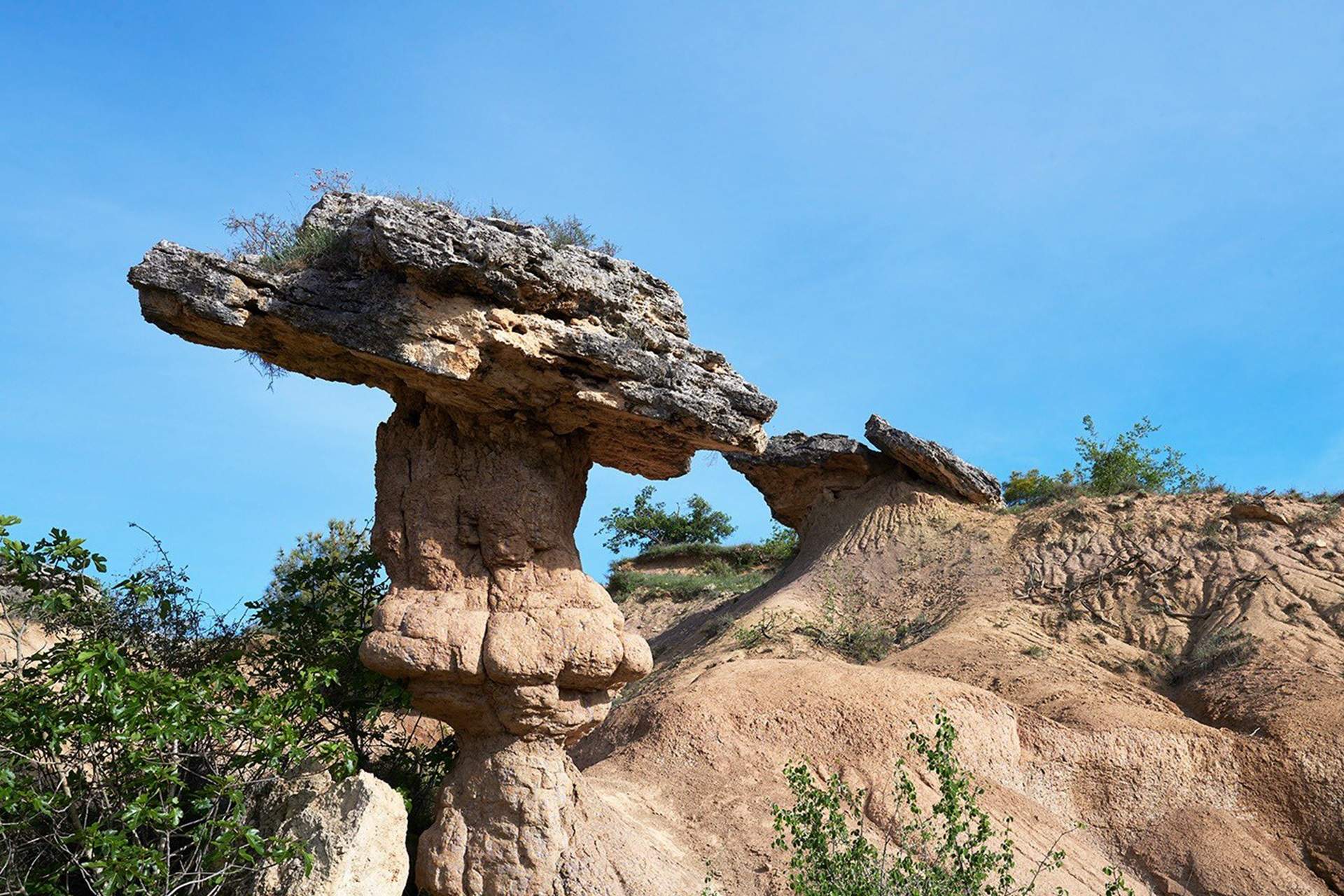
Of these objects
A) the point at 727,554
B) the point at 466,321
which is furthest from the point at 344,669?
the point at 727,554

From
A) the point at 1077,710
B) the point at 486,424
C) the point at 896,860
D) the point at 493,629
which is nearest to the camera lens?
the point at 896,860

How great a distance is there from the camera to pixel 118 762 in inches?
267

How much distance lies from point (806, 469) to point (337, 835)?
12.8 meters

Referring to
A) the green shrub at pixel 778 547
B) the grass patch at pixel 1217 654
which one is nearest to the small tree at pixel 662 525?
the green shrub at pixel 778 547

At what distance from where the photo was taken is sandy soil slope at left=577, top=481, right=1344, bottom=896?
30.5ft

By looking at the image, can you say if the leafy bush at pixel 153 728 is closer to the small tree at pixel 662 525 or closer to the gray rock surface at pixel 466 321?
A: the gray rock surface at pixel 466 321

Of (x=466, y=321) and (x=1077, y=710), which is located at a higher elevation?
(x=466, y=321)

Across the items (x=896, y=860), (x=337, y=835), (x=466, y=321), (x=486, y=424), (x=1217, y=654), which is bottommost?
(x=337, y=835)

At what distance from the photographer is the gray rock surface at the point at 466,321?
24.8 ft

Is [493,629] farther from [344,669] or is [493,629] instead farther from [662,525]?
[662,525]

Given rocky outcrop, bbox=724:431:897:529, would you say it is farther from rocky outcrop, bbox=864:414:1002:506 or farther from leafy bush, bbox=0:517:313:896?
leafy bush, bbox=0:517:313:896

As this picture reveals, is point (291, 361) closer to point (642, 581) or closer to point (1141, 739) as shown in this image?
point (1141, 739)

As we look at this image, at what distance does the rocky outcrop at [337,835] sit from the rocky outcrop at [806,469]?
11783 millimetres

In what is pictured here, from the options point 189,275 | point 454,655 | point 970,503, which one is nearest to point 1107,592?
point 970,503
